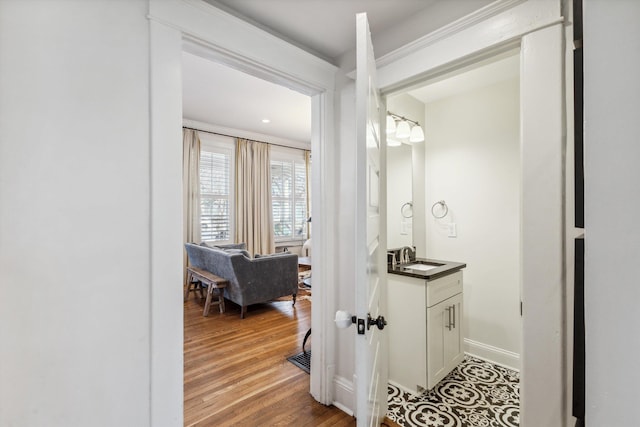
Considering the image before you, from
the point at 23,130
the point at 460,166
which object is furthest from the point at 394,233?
the point at 23,130

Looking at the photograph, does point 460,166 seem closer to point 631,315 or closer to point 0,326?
point 631,315

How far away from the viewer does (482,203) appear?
2586 mm

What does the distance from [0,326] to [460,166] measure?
10.3 ft

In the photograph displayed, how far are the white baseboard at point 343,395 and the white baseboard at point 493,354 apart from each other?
1.42 metres

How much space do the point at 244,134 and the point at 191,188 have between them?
1471mm

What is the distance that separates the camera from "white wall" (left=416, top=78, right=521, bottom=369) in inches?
95.0

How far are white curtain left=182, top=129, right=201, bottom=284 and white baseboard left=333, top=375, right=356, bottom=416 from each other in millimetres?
3783

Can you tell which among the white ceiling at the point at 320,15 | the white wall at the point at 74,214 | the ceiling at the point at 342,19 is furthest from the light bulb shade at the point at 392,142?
the white wall at the point at 74,214

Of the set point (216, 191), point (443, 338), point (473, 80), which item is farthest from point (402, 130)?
point (216, 191)

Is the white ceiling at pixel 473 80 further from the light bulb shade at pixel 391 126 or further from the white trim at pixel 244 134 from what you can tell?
the white trim at pixel 244 134

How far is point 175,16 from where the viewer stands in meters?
1.26

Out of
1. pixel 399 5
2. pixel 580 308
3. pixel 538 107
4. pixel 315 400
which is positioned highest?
pixel 399 5

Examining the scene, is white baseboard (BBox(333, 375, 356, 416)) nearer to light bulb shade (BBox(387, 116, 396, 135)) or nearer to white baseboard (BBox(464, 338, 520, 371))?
white baseboard (BBox(464, 338, 520, 371))

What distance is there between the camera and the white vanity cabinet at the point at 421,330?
6.50 feet
